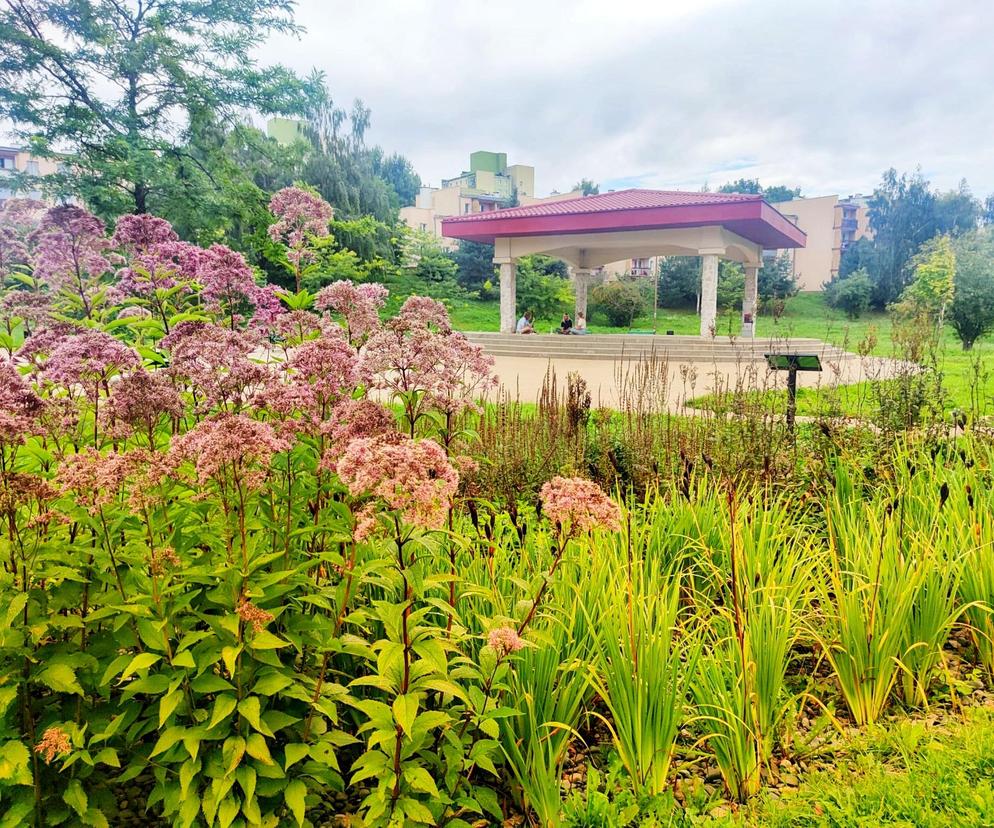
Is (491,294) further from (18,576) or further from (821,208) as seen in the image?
(18,576)

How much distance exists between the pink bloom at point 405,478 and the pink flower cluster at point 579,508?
0.98ft

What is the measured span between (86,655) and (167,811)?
40 cm

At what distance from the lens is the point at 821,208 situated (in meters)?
43.1

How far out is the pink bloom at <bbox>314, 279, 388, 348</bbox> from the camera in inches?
92.2

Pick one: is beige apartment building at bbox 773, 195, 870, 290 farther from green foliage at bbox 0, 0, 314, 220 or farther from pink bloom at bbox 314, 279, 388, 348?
pink bloom at bbox 314, 279, 388, 348

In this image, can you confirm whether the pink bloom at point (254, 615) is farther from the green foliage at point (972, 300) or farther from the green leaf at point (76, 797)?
the green foliage at point (972, 300)

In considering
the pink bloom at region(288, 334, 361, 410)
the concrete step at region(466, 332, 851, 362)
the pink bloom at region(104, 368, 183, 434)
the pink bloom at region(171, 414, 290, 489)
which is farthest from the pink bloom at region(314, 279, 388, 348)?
the concrete step at region(466, 332, 851, 362)

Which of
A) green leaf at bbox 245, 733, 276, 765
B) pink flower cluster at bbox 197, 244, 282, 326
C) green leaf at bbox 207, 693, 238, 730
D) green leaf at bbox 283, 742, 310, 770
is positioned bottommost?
green leaf at bbox 283, 742, 310, 770

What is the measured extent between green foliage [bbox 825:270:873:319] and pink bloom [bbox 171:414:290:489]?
36.9 meters

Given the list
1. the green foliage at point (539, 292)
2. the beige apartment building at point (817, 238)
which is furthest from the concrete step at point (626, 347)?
the beige apartment building at point (817, 238)

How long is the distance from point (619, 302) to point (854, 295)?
13803 mm

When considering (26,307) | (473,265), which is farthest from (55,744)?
(473,265)

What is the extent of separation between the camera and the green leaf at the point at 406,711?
129 centimetres

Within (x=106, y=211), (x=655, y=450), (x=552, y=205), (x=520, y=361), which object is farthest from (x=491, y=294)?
(x=655, y=450)
